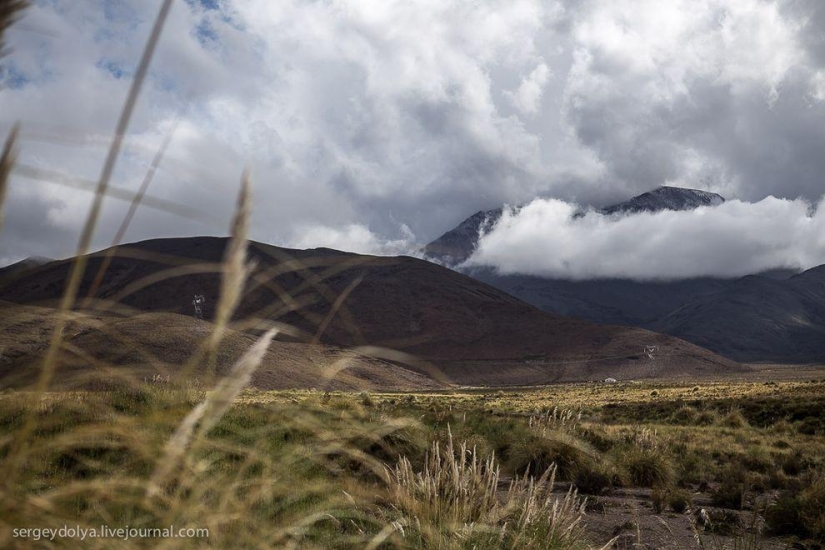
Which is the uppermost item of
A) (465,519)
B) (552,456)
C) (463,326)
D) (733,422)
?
(463,326)

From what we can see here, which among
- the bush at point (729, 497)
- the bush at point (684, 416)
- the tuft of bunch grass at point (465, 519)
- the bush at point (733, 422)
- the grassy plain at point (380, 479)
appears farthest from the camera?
the bush at point (684, 416)

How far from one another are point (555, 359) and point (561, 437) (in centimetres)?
12223

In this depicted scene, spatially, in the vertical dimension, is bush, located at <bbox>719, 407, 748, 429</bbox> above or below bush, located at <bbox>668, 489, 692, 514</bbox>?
below

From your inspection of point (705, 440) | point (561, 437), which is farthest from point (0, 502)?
point (705, 440)

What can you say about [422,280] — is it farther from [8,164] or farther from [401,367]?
[8,164]

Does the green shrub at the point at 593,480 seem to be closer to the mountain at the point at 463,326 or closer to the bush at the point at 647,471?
the bush at the point at 647,471

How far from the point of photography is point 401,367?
113438mm

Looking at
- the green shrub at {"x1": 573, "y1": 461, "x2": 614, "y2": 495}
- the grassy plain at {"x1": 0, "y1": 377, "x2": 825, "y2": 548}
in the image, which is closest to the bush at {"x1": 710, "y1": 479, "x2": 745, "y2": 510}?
the grassy plain at {"x1": 0, "y1": 377, "x2": 825, "y2": 548}

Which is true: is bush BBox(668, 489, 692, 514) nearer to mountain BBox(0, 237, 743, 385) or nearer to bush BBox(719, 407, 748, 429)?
bush BBox(719, 407, 748, 429)

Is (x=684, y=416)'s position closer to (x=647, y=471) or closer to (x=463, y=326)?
(x=647, y=471)

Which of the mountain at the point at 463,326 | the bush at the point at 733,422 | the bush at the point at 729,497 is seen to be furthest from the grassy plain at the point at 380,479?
the mountain at the point at 463,326

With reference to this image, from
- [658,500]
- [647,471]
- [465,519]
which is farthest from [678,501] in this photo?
[465,519]

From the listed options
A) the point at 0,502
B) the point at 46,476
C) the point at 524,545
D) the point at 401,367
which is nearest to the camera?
the point at 0,502

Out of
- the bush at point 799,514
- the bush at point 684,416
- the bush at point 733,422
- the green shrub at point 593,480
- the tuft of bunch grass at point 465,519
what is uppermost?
the tuft of bunch grass at point 465,519
